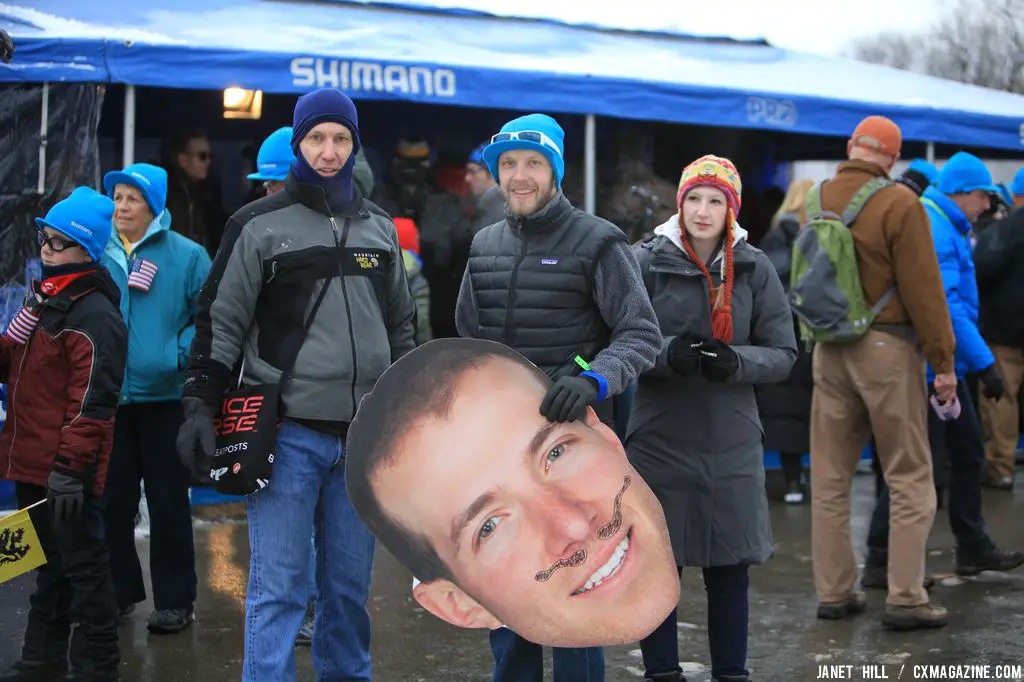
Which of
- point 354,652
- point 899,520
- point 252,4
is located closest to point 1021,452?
point 899,520

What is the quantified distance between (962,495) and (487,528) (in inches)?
155

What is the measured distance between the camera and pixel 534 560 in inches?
115

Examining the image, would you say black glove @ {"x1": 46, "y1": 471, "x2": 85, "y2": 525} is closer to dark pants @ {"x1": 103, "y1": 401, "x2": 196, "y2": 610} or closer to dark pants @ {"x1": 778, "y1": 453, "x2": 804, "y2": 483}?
dark pants @ {"x1": 103, "y1": 401, "x2": 196, "y2": 610}

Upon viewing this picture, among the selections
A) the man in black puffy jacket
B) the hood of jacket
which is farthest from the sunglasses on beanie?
the man in black puffy jacket

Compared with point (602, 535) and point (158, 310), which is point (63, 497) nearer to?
point (158, 310)

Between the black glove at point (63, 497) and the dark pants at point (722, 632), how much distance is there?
1856mm

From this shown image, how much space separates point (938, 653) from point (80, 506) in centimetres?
301

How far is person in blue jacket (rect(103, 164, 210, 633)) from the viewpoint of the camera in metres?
5.38

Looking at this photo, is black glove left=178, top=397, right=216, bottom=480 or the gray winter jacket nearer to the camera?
black glove left=178, top=397, right=216, bottom=480

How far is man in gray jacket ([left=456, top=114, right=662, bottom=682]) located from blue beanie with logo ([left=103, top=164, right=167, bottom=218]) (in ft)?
7.00

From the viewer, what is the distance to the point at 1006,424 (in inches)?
349

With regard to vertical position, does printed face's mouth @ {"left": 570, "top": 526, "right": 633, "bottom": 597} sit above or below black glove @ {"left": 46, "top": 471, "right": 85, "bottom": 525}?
above

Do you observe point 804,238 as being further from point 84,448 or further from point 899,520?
point 84,448

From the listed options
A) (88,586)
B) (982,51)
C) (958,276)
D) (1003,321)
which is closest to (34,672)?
(88,586)
